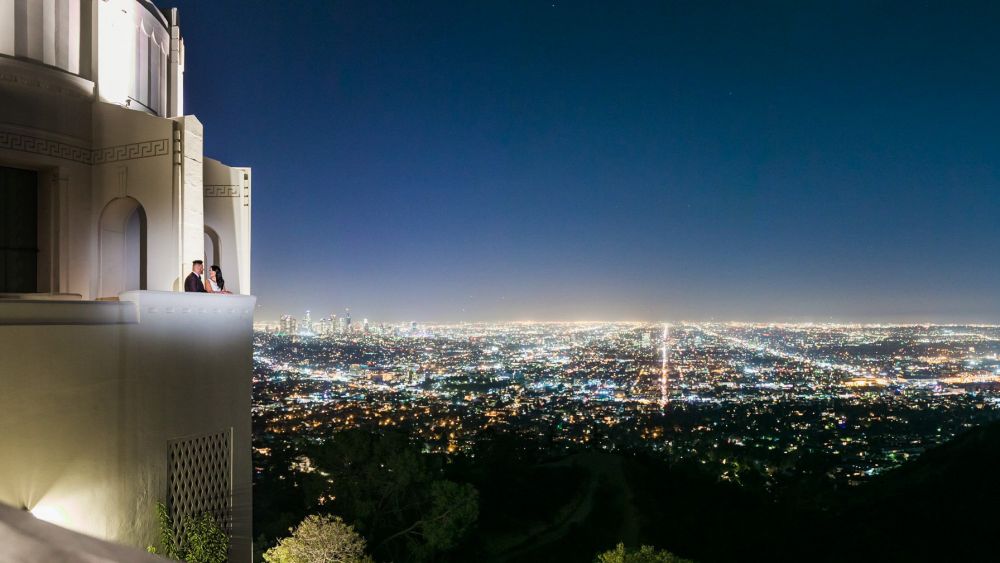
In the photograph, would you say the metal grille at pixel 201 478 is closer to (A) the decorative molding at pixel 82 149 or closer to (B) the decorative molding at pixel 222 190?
(A) the decorative molding at pixel 82 149

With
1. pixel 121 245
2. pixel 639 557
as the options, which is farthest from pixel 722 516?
pixel 121 245

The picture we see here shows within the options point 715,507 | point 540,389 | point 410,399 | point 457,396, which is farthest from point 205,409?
point 540,389

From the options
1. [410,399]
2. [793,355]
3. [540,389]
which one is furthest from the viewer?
[793,355]

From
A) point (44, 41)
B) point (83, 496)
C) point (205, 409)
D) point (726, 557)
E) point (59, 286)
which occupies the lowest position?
point (726, 557)

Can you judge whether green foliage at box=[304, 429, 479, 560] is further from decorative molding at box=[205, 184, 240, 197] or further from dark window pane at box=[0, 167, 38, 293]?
dark window pane at box=[0, 167, 38, 293]

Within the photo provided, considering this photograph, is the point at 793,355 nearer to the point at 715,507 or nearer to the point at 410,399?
the point at 410,399

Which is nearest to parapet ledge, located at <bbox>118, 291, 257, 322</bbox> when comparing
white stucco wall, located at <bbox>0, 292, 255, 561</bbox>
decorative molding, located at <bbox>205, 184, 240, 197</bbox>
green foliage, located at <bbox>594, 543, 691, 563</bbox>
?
white stucco wall, located at <bbox>0, 292, 255, 561</bbox>

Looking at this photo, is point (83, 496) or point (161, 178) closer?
point (83, 496)
